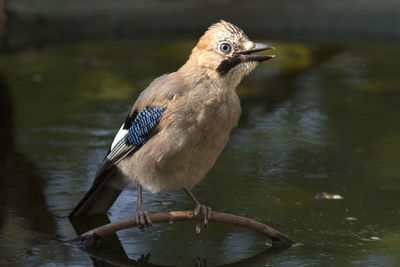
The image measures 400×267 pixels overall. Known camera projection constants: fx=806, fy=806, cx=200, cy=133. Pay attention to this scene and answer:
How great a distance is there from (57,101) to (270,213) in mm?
3122

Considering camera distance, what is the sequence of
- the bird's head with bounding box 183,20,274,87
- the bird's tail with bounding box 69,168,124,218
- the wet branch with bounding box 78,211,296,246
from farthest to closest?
the bird's tail with bounding box 69,168,124,218, the wet branch with bounding box 78,211,296,246, the bird's head with bounding box 183,20,274,87

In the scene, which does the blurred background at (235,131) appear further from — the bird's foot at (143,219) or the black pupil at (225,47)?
the black pupil at (225,47)

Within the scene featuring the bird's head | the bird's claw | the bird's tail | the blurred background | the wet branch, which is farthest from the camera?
the bird's tail

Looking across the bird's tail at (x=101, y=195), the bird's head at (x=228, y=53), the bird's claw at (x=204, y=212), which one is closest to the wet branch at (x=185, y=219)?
the bird's claw at (x=204, y=212)

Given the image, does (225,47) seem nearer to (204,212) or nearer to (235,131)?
(204,212)

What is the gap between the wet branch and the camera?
4.13 meters

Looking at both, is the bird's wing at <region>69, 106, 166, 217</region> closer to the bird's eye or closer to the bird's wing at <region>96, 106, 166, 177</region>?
the bird's wing at <region>96, 106, 166, 177</region>

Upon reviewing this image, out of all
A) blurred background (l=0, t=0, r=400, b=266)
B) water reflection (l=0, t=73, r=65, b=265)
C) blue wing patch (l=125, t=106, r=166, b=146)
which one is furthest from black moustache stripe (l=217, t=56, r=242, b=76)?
water reflection (l=0, t=73, r=65, b=265)

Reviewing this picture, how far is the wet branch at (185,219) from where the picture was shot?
13.6 ft

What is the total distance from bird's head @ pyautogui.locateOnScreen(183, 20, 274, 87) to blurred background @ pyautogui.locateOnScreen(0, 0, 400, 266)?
0.97 metres

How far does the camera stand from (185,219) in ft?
13.8

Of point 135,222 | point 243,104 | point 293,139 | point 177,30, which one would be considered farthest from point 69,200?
point 177,30

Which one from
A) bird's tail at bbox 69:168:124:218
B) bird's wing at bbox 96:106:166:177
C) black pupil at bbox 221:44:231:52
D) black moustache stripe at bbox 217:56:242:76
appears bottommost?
bird's tail at bbox 69:168:124:218

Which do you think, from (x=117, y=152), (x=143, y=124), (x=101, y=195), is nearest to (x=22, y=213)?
(x=101, y=195)
